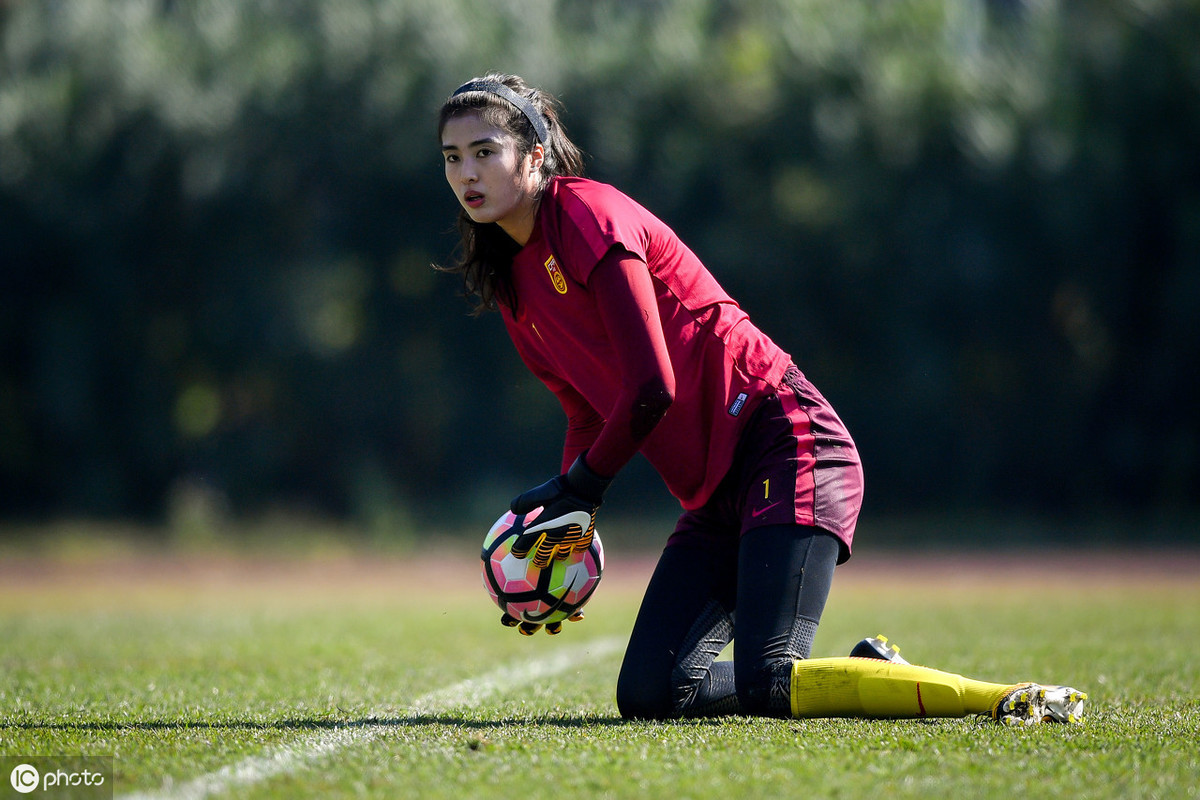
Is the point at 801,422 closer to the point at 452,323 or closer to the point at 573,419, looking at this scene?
the point at 573,419

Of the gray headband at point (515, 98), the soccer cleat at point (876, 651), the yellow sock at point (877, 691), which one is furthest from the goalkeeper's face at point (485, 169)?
the soccer cleat at point (876, 651)

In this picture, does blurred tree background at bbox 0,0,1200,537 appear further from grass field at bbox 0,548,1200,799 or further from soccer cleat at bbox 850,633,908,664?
soccer cleat at bbox 850,633,908,664

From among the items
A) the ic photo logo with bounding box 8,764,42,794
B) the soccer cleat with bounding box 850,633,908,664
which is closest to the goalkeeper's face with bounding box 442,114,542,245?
the soccer cleat with bounding box 850,633,908,664

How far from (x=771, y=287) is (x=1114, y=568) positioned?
235 inches

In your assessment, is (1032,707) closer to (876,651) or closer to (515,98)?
(876,651)

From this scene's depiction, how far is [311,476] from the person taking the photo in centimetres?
1723

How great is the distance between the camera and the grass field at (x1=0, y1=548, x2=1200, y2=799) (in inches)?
122

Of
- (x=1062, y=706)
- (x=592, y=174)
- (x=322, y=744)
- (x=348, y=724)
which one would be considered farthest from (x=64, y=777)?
(x=592, y=174)

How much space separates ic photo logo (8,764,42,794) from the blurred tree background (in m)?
13.3

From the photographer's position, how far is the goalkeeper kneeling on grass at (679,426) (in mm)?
3754

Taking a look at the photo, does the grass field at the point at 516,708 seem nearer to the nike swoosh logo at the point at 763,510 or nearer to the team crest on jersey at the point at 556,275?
the nike swoosh logo at the point at 763,510

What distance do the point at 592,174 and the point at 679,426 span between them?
13390mm

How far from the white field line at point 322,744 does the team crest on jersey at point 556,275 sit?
156 cm

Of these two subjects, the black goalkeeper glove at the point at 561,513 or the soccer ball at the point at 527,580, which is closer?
the black goalkeeper glove at the point at 561,513
